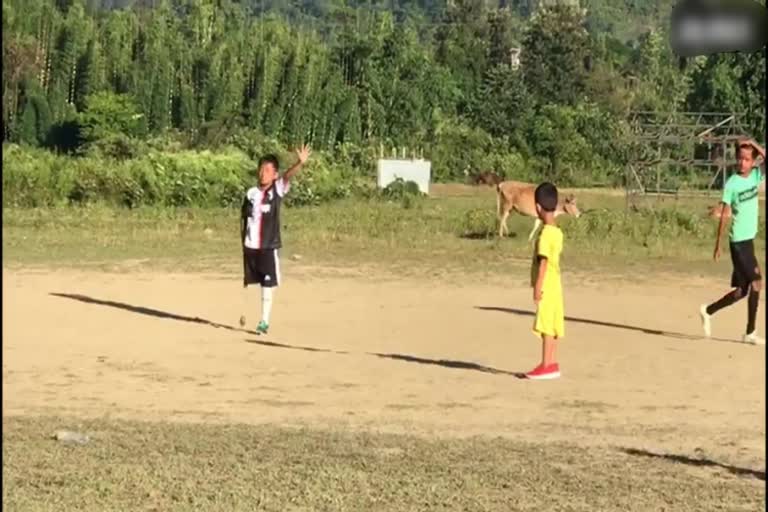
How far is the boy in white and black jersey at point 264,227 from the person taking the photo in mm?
10539

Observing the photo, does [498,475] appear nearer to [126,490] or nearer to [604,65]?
[126,490]

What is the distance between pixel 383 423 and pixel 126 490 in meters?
2.25

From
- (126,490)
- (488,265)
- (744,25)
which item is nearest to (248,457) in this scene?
(126,490)

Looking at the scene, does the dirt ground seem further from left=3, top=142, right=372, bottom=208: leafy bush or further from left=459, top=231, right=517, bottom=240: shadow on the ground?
left=3, top=142, right=372, bottom=208: leafy bush

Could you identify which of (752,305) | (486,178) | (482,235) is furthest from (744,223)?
(486,178)

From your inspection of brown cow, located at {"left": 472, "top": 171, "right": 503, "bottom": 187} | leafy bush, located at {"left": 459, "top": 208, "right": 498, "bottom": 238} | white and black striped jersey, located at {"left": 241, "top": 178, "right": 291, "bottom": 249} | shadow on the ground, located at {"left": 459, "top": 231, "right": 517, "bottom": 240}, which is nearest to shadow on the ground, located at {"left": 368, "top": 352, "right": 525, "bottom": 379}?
white and black striped jersey, located at {"left": 241, "top": 178, "right": 291, "bottom": 249}

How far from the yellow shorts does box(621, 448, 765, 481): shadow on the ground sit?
6.91 feet

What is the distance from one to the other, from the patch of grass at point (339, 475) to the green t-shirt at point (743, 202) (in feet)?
12.6

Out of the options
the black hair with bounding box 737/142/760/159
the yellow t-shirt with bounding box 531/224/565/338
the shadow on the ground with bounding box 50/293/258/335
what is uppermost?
the black hair with bounding box 737/142/760/159

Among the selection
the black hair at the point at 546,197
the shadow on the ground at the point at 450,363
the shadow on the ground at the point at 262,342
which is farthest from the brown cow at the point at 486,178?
the black hair at the point at 546,197

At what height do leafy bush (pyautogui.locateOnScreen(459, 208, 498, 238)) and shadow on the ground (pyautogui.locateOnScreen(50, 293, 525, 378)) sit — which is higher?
leafy bush (pyautogui.locateOnScreen(459, 208, 498, 238))

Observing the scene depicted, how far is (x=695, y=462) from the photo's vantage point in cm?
608

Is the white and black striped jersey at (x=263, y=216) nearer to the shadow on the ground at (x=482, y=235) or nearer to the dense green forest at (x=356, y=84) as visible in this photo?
the dense green forest at (x=356, y=84)

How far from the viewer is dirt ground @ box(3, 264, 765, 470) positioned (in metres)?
7.32
